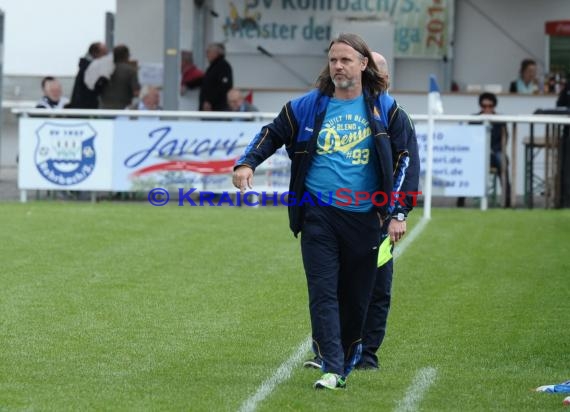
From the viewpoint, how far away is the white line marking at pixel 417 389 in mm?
7316

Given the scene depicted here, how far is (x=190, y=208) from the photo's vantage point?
19.4 meters

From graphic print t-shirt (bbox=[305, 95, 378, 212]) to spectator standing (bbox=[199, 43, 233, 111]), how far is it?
1447 centimetres

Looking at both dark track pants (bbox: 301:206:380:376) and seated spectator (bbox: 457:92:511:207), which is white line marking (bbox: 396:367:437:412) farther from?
seated spectator (bbox: 457:92:511:207)

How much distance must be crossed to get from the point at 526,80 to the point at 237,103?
517 cm

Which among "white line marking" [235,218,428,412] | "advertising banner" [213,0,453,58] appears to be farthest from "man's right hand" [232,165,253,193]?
"advertising banner" [213,0,453,58]

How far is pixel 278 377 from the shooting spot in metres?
8.16

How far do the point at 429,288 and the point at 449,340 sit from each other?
2.61 metres

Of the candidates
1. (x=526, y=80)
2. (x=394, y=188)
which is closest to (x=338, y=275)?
(x=394, y=188)

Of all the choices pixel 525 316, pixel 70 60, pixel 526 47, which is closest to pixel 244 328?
pixel 525 316

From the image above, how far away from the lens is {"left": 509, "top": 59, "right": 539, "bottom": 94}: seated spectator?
2359cm

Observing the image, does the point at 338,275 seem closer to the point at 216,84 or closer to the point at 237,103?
the point at 237,103

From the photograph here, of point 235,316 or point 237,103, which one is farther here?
point 237,103

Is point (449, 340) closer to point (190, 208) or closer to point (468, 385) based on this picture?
point (468, 385)

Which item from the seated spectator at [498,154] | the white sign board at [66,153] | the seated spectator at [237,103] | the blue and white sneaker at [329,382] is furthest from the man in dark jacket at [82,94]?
the blue and white sneaker at [329,382]
